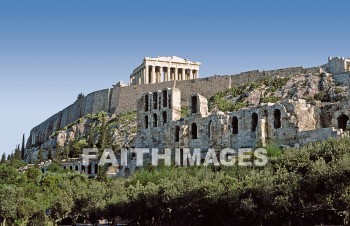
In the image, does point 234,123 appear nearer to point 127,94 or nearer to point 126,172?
point 126,172

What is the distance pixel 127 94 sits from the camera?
10912 cm

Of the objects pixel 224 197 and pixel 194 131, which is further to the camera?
pixel 194 131

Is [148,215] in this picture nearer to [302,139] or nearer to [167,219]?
[167,219]

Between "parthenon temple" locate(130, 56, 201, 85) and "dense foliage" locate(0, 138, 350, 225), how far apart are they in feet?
156

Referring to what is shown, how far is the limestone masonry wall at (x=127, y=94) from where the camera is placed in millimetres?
90738

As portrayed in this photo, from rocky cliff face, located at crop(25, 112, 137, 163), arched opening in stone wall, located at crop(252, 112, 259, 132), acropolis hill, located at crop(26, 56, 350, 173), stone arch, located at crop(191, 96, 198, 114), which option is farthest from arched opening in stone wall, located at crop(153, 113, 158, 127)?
rocky cliff face, located at crop(25, 112, 137, 163)

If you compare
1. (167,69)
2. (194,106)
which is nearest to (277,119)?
(194,106)

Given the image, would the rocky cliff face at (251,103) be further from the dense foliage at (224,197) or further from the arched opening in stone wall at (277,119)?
the dense foliage at (224,197)

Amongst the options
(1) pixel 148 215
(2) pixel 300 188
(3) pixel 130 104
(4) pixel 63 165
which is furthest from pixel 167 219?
(3) pixel 130 104

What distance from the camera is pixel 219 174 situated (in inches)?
1746

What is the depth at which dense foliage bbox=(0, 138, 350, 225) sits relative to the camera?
1337 inches

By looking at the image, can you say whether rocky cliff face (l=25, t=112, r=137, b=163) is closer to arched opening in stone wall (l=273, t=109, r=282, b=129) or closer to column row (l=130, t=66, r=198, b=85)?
column row (l=130, t=66, r=198, b=85)

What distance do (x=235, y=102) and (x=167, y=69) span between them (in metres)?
24.7

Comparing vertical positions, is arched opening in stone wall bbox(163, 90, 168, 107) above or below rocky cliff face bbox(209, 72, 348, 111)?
below
